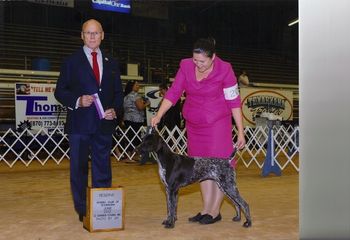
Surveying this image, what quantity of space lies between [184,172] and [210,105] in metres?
0.49

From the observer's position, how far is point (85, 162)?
131 inches

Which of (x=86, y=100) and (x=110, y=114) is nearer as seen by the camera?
(x=86, y=100)

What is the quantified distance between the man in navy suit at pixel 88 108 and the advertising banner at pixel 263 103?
7.72 m

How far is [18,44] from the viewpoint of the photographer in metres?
12.4

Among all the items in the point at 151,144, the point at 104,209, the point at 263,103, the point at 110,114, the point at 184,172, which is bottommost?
the point at 104,209

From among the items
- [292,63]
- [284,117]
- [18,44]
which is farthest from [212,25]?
[18,44]

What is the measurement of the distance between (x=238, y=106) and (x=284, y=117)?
8678mm

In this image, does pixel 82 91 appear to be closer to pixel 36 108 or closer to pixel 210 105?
pixel 210 105

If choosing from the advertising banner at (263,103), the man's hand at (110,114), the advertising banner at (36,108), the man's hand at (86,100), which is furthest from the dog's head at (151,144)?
the advertising banner at (263,103)

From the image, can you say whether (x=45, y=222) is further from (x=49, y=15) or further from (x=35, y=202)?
(x=49, y=15)

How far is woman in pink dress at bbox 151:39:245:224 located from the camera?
3203 millimetres

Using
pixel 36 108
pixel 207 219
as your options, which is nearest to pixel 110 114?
pixel 207 219

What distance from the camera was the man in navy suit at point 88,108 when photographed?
3.22 m

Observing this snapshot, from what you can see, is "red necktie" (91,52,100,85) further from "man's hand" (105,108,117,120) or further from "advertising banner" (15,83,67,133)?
"advertising banner" (15,83,67,133)
